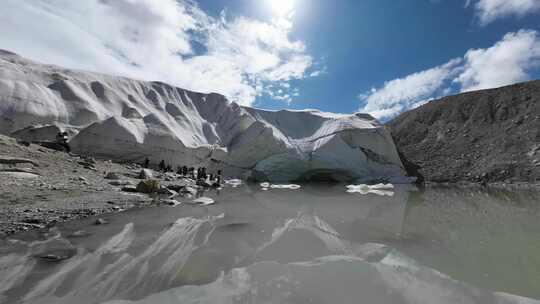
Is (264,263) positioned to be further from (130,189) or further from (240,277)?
(130,189)

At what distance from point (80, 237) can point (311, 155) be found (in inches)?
871

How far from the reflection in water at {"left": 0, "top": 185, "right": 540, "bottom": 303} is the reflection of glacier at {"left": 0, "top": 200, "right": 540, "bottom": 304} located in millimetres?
12

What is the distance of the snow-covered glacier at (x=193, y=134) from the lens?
23.6 m

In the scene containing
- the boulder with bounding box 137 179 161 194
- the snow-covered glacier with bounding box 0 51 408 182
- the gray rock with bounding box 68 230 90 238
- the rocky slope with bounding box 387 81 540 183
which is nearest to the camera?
the gray rock with bounding box 68 230 90 238

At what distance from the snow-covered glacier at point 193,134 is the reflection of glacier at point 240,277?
20.6m

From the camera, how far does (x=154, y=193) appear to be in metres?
11.0

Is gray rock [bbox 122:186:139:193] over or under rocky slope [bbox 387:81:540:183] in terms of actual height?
Result: under

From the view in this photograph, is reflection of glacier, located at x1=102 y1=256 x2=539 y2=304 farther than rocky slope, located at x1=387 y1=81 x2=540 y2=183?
No

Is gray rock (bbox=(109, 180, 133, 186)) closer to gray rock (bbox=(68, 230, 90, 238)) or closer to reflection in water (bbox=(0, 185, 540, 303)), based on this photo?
reflection in water (bbox=(0, 185, 540, 303))

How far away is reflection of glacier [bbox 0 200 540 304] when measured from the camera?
110 inches

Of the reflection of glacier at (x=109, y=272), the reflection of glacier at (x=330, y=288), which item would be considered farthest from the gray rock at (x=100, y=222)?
the reflection of glacier at (x=330, y=288)

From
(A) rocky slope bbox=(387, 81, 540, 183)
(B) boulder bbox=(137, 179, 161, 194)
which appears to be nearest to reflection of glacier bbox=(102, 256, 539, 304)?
(B) boulder bbox=(137, 179, 161, 194)

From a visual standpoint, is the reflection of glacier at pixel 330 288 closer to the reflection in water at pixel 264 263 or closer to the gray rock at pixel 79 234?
the reflection in water at pixel 264 263

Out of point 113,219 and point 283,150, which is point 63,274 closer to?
point 113,219
